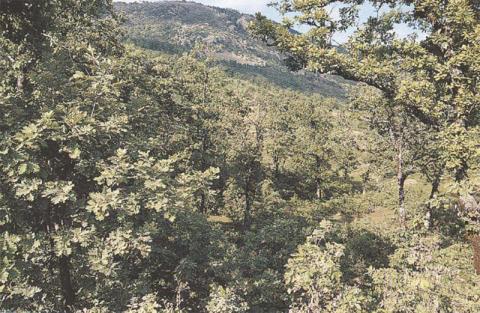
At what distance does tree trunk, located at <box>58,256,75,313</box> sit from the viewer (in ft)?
31.4

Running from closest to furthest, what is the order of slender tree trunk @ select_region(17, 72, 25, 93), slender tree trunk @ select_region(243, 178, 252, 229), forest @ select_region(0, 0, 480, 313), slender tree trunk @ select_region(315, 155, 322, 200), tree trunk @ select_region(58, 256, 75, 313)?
forest @ select_region(0, 0, 480, 313), tree trunk @ select_region(58, 256, 75, 313), slender tree trunk @ select_region(17, 72, 25, 93), slender tree trunk @ select_region(243, 178, 252, 229), slender tree trunk @ select_region(315, 155, 322, 200)

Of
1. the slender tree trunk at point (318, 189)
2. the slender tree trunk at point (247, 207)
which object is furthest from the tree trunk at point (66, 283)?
the slender tree trunk at point (318, 189)

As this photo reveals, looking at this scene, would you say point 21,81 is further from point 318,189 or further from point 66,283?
point 318,189

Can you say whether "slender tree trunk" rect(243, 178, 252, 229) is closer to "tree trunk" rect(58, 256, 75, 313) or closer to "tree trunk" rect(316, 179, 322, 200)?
"tree trunk" rect(316, 179, 322, 200)

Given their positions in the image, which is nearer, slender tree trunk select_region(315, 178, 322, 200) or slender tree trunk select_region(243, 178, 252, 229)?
slender tree trunk select_region(243, 178, 252, 229)

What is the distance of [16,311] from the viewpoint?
8.55m

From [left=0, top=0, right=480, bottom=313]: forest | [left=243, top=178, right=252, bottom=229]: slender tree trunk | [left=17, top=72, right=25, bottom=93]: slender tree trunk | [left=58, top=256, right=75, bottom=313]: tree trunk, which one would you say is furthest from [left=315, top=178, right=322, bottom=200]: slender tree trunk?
[left=17, top=72, right=25, bottom=93]: slender tree trunk

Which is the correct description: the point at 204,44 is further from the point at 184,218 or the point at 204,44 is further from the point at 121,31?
the point at 184,218

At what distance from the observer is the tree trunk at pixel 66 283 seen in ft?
31.4

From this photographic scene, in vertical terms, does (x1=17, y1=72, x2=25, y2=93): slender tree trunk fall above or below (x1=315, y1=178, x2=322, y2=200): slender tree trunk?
above

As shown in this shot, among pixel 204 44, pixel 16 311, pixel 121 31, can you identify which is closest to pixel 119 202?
pixel 16 311

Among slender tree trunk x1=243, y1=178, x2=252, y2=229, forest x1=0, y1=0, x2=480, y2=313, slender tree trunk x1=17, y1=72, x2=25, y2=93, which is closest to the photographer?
forest x1=0, y1=0, x2=480, y2=313

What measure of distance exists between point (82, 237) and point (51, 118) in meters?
2.55

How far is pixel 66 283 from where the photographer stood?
31.7ft
